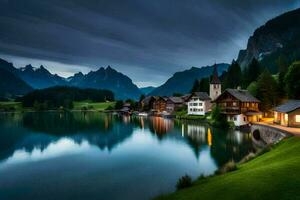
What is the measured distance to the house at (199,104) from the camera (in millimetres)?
115688

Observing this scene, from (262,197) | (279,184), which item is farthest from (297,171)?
(262,197)

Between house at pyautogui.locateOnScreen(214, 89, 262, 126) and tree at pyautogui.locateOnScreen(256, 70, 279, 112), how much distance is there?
2.90 m

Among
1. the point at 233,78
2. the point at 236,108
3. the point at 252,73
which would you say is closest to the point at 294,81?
the point at 236,108

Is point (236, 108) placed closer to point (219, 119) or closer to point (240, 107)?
point (240, 107)

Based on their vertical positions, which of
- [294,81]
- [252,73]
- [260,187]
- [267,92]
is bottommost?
[260,187]

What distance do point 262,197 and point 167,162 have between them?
2495cm

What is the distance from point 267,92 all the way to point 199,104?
3640cm

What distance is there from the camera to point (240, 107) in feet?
255

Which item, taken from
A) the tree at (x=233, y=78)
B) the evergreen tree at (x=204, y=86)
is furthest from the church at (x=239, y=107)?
the evergreen tree at (x=204, y=86)

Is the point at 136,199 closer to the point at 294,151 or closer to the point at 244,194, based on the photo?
the point at 244,194

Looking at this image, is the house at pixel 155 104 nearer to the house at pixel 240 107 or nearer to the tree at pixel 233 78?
the tree at pixel 233 78

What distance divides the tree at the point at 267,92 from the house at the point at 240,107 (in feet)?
9.51

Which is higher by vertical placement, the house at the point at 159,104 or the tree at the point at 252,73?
the tree at the point at 252,73

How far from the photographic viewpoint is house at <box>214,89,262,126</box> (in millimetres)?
76688
